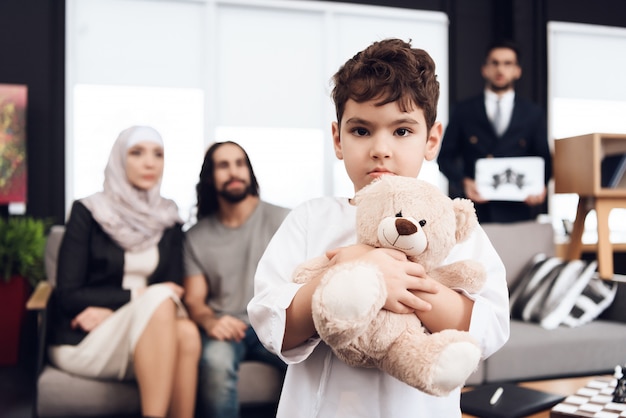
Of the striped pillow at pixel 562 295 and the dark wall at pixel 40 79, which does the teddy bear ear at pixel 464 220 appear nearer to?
the striped pillow at pixel 562 295

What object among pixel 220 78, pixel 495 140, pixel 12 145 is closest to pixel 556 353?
pixel 495 140

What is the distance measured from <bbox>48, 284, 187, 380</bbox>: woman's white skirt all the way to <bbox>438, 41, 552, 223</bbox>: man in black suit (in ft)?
5.92

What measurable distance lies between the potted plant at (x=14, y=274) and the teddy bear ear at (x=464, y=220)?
9.79 ft

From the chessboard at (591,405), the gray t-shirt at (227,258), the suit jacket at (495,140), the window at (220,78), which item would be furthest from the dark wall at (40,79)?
the chessboard at (591,405)

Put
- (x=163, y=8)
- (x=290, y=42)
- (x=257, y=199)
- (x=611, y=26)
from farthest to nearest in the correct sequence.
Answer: (x=611, y=26), (x=290, y=42), (x=163, y=8), (x=257, y=199)

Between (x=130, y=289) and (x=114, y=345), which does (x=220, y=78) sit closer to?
(x=130, y=289)

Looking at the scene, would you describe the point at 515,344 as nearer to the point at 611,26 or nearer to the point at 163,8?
the point at 163,8

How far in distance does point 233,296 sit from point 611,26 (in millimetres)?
4643

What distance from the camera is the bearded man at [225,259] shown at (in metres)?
1.99

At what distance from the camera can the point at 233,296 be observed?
216 cm

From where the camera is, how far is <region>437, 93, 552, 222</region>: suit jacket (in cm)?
304

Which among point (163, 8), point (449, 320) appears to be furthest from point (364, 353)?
point (163, 8)

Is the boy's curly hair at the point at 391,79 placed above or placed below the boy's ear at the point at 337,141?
above

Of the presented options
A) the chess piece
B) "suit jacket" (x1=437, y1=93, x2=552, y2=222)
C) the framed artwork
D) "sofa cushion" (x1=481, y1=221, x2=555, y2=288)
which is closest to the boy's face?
the chess piece
